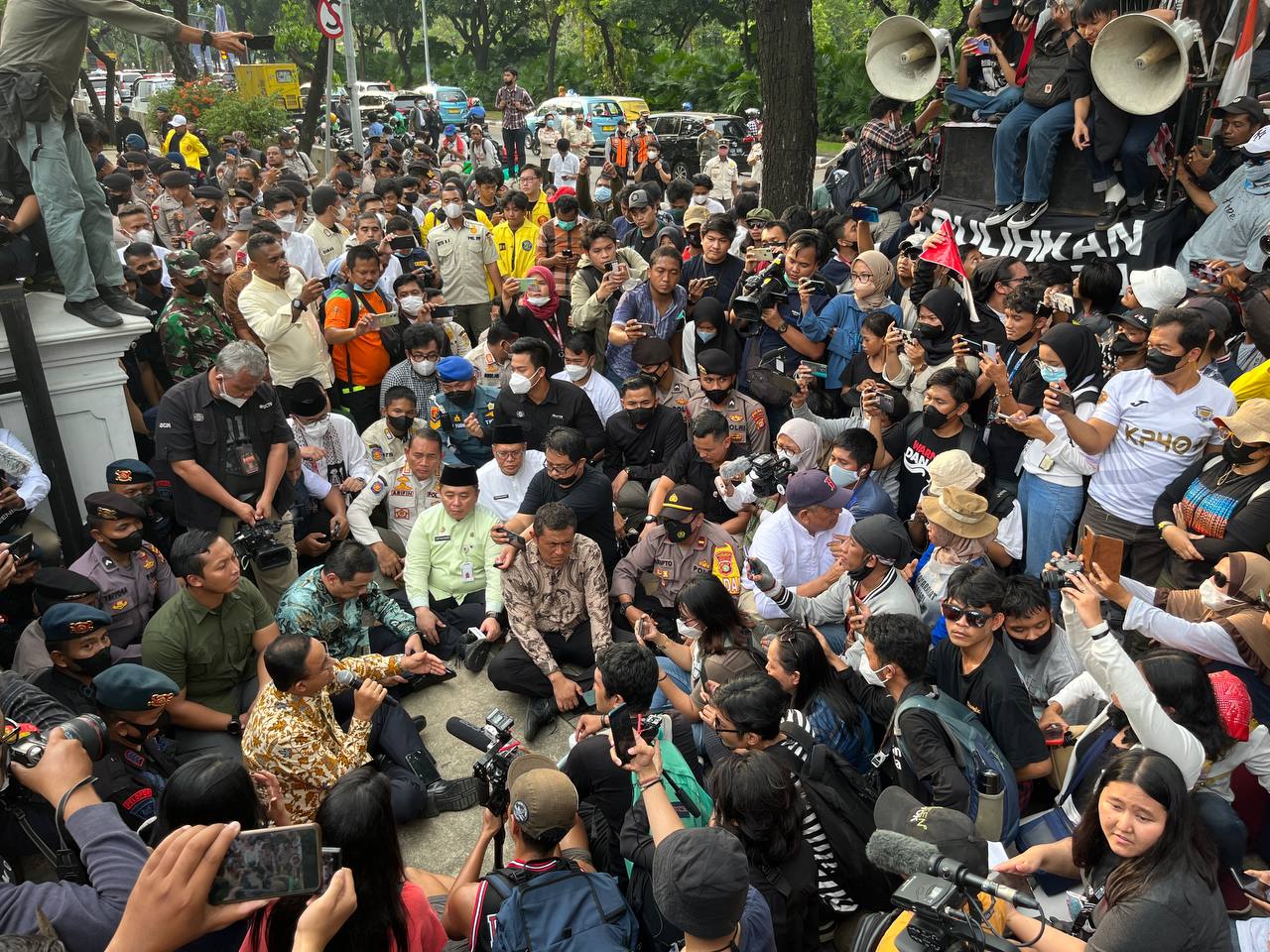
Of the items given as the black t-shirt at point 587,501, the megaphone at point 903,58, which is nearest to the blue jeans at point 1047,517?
the black t-shirt at point 587,501

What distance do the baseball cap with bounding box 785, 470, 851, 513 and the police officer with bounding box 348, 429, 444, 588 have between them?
7.94 ft

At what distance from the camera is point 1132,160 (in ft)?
22.9

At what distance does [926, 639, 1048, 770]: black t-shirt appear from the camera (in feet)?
12.0

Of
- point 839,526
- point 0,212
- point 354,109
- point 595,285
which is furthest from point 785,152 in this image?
point 354,109

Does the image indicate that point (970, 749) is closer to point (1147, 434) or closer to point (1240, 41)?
point (1147, 434)

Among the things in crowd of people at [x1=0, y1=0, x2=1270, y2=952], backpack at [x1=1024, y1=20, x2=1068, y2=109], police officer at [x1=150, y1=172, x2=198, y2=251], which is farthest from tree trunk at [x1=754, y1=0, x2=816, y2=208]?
police officer at [x1=150, y1=172, x2=198, y2=251]

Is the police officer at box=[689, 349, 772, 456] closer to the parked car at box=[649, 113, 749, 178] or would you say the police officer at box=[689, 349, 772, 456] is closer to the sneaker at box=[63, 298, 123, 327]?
the sneaker at box=[63, 298, 123, 327]

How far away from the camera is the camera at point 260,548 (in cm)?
548

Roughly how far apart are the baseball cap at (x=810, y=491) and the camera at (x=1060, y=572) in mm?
1317

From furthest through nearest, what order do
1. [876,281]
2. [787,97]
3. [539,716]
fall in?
1. [787,97]
2. [876,281]
3. [539,716]

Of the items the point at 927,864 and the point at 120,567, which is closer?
the point at 927,864

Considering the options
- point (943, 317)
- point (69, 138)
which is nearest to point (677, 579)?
point (943, 317)

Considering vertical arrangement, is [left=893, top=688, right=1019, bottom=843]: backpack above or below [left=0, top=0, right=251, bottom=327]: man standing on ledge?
below

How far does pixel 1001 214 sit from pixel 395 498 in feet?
16.9
